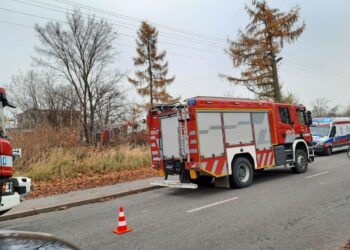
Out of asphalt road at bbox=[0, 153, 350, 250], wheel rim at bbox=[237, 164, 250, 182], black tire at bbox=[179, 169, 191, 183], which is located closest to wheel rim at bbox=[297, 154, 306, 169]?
asphalt road at bbox=[0, 153, 350, 250]

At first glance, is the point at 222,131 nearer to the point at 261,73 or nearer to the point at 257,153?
the point at 257,153

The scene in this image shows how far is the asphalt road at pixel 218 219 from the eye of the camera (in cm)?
527

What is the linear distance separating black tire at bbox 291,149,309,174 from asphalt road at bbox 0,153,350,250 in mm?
2123

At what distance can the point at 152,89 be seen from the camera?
32.9 meters

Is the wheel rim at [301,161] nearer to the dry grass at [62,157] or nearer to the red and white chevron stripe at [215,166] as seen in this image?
the red and white chevron stripe at [215,166]

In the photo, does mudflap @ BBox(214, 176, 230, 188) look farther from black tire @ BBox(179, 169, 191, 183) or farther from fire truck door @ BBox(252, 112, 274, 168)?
fire truck door @ BBox(252, 112, 274, 168)

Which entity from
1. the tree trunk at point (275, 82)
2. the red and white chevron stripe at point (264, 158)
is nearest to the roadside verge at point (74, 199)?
the red and white chevron stripe at point (264, 158)

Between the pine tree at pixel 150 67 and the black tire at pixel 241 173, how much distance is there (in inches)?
893

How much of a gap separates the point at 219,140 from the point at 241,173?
1490mm

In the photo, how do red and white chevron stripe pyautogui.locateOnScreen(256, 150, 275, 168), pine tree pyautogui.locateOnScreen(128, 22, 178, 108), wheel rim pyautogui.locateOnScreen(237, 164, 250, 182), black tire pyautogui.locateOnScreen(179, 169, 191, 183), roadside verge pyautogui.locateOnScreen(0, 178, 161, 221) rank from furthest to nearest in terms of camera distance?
1. pine tree pyautogui.locateOnScreen(128, 22, 178, 108)
2. red and white chevron stripe pyautogui.locateOnScreen(256, 150, 275, 168)
3. wheel rim pyautogui.locateOnScreen(237, 164, 250, 182)
4. black tire pyautogui.locateOnScreen(179, 169, 191, 183)
5. roadside verge pyautogui.locateOnScreen(0, 178, 161, 221)

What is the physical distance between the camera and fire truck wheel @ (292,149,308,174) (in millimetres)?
12695

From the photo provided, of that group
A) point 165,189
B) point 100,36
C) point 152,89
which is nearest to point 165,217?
point 165,189

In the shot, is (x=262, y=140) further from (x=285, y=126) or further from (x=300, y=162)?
(x=300, y=162)

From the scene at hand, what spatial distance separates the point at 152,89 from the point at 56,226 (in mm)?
26598
